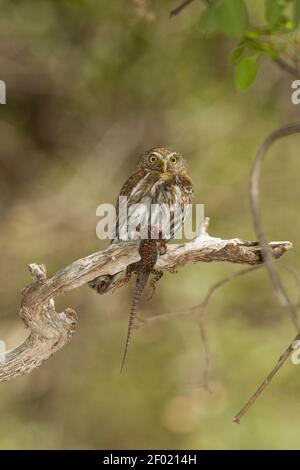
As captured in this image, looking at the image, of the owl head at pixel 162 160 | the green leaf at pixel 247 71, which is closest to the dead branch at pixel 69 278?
the owl head at pixel 162 160

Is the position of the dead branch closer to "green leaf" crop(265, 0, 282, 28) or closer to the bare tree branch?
"green leaf" crop(265, 0, 282, 28)

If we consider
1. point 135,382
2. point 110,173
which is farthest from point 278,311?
point 110,173

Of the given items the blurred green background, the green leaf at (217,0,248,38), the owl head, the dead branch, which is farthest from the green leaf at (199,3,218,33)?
the blurred green background

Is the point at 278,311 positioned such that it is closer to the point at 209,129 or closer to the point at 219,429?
the point at 219,429

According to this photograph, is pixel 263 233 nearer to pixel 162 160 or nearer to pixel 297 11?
pixel 297 11

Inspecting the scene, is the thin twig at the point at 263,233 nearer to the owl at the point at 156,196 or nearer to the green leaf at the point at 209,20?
the green leaf at the point at 209,20
